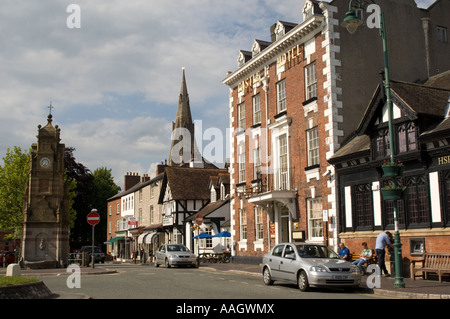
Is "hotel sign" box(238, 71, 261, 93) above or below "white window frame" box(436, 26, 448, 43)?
below

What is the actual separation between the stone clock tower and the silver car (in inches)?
624

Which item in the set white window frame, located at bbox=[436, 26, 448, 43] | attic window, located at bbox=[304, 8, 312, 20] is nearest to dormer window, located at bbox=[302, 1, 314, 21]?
attic window, located at bbox=[304, 8, 312, 20]

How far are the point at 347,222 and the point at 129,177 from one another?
2274 inches

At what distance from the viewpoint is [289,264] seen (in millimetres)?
16344

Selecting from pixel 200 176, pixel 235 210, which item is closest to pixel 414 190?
pixel 235 210

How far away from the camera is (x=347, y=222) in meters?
23.4

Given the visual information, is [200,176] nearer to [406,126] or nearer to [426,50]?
[426,50]

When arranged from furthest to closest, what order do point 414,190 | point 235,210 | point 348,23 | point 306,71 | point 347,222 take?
point 235,210 < point 306,71 < point 347,222 < point 414,190 < point 348,23

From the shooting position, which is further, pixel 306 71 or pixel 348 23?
pixel 306 71

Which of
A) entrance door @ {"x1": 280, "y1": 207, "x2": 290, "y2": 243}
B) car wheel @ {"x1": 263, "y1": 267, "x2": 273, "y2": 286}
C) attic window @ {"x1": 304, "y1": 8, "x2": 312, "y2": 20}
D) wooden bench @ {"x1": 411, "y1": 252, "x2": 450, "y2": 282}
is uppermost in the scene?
attic window @ {"x1": 304, "y1": 8, "x2": 312, "y2": 20}

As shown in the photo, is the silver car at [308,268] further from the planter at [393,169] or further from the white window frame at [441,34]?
the white window frame at [441,34]

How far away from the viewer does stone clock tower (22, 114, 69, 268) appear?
28.9 m

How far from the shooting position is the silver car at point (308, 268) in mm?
14914

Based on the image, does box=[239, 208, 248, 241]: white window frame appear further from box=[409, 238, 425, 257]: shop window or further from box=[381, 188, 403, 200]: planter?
box=[381, 188, 403, 200]: planter
